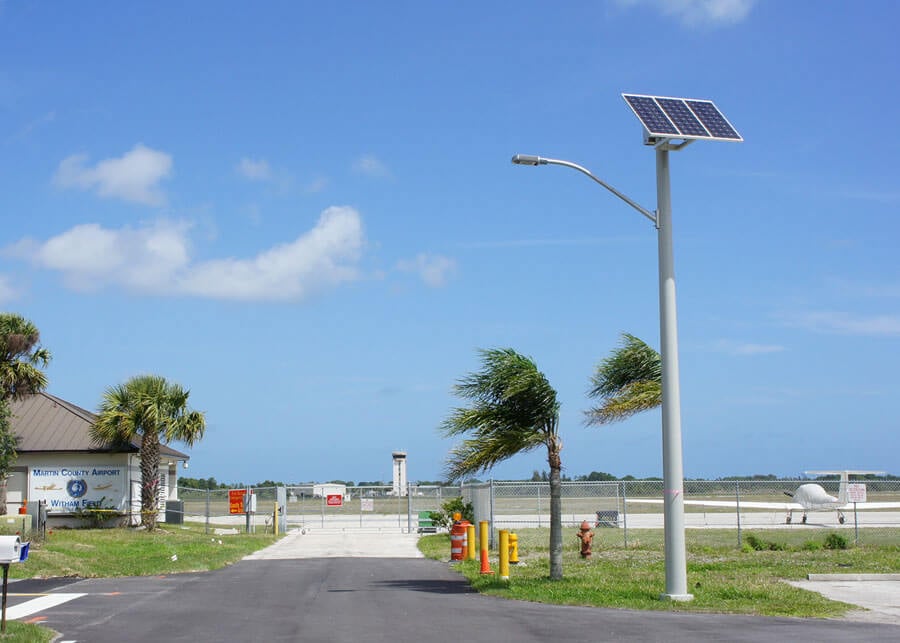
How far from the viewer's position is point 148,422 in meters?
34.8

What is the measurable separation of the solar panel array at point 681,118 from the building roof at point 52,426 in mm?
25149

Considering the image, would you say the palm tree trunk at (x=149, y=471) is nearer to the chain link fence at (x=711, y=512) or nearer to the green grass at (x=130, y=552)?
the green grass at (x=130, y=552)

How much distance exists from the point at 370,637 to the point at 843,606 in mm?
7469

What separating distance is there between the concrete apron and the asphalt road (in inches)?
316

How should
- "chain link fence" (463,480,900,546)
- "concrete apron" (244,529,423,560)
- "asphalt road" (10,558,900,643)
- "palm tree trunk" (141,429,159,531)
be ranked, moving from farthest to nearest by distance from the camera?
"palm tree trunk" (141,429,159,531)
"chain link fence" (463,480,900,546)
"concrete apron" (244,529,423,560)
"asphalt road" (10,558,900,643)

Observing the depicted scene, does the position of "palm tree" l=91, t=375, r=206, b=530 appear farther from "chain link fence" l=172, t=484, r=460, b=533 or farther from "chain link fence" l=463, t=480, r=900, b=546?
"chain link fence" l=463, t=480, r=900, b=546

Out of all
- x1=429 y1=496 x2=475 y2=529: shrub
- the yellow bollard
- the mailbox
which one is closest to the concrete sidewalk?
the yellow bollard

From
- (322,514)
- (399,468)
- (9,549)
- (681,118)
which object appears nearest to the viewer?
(9,549)

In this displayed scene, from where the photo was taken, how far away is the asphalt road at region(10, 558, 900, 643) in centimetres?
1255

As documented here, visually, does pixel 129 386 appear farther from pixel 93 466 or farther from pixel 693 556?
pixel 693 556

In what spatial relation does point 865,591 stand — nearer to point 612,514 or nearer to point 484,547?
point 484,547

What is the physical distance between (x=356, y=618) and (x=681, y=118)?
31.8 ft

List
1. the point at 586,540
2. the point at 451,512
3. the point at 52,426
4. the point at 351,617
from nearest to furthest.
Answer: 1. the point at 351,617
2. the point at 586,540
3. the point at 451,512
4. the point at 52,426

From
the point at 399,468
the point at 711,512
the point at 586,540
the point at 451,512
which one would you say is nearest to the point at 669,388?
the point at 586,540
